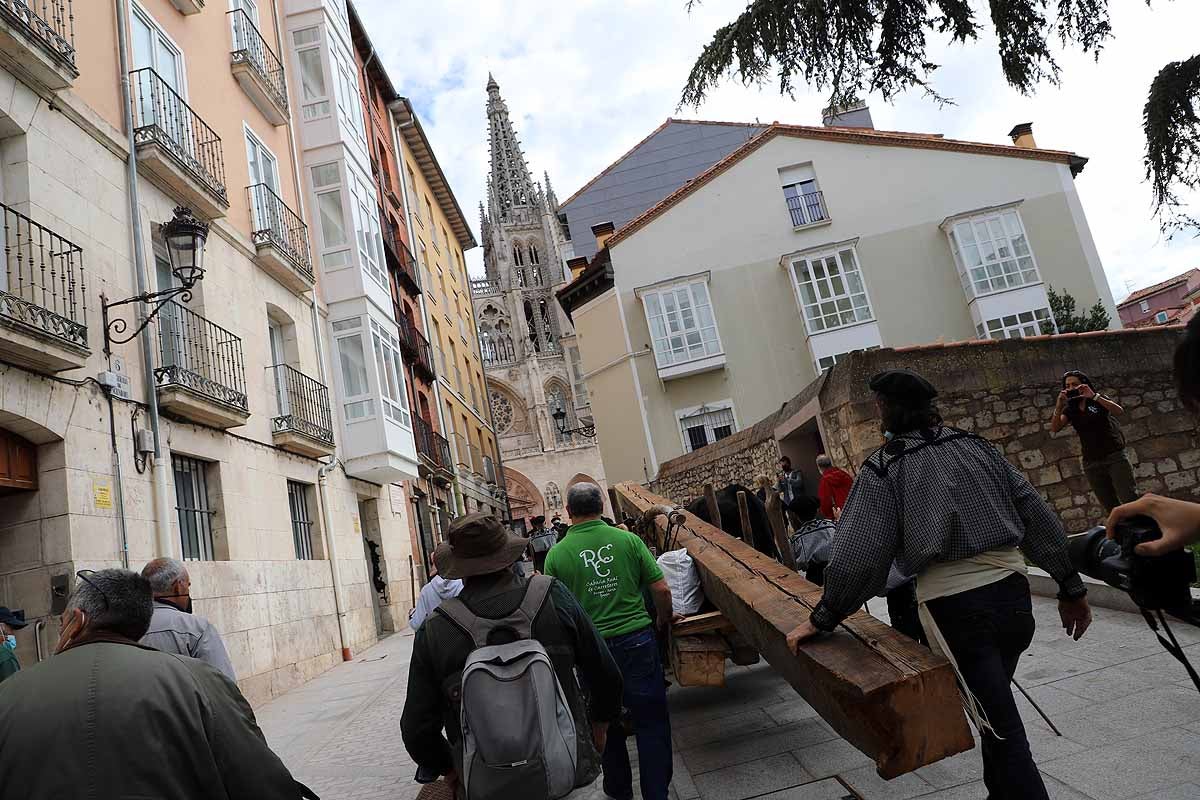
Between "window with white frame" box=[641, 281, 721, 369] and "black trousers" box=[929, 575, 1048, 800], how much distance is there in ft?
75.3

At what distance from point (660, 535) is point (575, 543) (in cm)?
273

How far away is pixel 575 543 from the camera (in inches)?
167

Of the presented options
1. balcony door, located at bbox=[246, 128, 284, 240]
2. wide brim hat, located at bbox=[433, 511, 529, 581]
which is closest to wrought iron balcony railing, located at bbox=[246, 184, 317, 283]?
balcony door, located at bbox=[246, 128, 284, 240]

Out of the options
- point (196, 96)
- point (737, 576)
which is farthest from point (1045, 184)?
point (737, 576)

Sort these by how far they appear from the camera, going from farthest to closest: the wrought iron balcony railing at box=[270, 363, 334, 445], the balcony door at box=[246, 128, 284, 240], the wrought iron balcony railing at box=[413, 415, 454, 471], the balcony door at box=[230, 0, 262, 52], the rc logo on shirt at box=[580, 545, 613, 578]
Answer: the wrought iron balcony railing at box=[413, 415, 454, 471] → the balcony door at box=[230, 0, 262, 52] → the balcony door at box=[246, 128, 284, 240] → the wrought iron balcony railing at box=[270, 363, 334, 445] → the rc logo on shirt at box=[580, 545, 613, 578]

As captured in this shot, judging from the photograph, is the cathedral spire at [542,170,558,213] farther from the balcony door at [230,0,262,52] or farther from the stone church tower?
the balcony door at [230,0,262,52]

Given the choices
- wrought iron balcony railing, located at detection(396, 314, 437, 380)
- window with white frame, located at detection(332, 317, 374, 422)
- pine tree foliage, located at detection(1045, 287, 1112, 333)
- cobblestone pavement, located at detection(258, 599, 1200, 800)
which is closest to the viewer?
cobblestone pavement, located at detection(258, 599, 1200, 800)

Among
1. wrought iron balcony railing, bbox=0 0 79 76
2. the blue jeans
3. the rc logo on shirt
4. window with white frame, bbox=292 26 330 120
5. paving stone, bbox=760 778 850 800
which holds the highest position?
window with white frame, bbox=292 26 330 120

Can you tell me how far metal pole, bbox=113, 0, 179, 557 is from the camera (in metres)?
8.47

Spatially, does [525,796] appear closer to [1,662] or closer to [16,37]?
[1,662]

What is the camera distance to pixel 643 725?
13.0 ft

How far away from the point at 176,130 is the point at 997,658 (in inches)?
438

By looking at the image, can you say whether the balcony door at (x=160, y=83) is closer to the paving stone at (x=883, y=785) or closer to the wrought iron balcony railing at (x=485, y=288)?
the paving stone at (x=883, y=785)

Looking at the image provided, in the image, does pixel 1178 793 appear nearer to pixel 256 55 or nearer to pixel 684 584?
pixel 684 584
